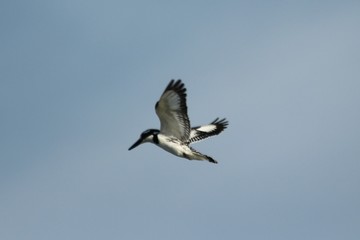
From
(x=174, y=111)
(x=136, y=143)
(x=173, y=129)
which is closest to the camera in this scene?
(x=174, y=111)

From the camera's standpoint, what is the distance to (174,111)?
3161 centimetres

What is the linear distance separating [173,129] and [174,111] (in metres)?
1.28

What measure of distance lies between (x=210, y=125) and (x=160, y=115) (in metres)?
6.98

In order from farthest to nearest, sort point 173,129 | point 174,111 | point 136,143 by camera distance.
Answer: point 136,143, point 173,129, point 174,111

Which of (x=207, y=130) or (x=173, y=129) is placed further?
(x=207, y=130)

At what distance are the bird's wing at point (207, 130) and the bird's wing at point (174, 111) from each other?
256cm

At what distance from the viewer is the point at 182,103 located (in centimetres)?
3105

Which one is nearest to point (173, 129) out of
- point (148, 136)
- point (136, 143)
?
point (148, 136)

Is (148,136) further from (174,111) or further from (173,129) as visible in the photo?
(174,111)

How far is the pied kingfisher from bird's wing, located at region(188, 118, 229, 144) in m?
1.83

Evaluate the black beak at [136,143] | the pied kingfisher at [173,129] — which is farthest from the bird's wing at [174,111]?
the black beak at [136,143]

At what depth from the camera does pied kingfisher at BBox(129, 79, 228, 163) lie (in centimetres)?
3086

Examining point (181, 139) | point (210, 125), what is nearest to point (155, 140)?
point (181, 139)

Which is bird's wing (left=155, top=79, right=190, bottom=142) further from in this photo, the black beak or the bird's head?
the black beak
